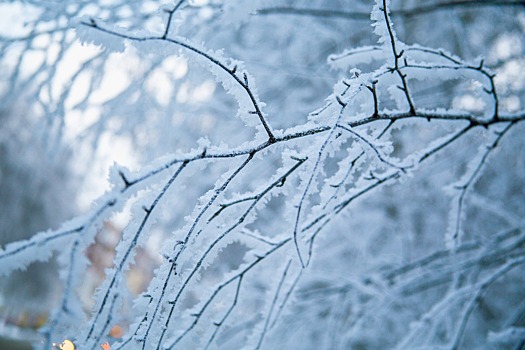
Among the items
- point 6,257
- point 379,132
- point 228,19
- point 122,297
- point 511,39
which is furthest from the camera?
point 511,39

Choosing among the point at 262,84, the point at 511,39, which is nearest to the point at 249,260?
the point at 262,84

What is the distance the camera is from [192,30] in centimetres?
153

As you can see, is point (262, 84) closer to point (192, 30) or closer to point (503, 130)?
point (192, 30)

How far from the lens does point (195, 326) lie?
36.6 inches

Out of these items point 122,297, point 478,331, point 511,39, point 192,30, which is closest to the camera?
point 122,297

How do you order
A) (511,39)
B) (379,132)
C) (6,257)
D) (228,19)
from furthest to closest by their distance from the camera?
(511,39), (228,19), (379,132), (6,257)

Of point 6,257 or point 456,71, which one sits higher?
point 456,71

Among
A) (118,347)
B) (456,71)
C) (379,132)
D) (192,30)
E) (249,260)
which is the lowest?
(118,347)

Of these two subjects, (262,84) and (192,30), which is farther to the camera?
(262,84)

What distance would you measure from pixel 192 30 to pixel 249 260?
1.02m

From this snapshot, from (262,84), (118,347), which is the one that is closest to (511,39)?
(262,84)

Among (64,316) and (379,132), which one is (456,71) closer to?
(379,132)

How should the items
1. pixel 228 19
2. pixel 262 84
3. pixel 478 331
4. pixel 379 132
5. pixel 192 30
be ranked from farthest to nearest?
pixel 478 331 → pixel 262 84 → pixel 192 30 → pixel 228 19 → pixel 379 132

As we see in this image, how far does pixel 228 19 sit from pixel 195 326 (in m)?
0.99
